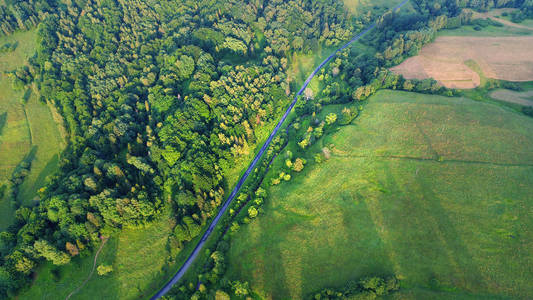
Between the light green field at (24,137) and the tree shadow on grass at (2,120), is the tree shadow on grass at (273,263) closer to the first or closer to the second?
the light green field at (24,137)

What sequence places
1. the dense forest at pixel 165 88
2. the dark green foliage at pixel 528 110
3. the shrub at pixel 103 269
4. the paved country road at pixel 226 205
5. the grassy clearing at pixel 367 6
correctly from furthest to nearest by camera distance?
the grassy clearing at pixel 367 6 → the dark green foliage at pixel 528 110 → the dense forest at pixel 165 88 → the paved country road at pixel 226 205 → the shrub at pixel 103 269

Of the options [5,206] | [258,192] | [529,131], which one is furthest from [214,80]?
[529,131]

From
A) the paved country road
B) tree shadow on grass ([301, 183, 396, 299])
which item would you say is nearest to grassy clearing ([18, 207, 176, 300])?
the paved country road

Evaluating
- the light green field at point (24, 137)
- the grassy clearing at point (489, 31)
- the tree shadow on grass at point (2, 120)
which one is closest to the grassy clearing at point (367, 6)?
the grassy clearing at point (489, 31)

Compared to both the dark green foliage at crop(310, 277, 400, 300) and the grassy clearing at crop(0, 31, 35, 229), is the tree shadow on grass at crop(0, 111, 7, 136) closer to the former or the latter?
the grassy clearing at crop(0, 31, 35, 229)

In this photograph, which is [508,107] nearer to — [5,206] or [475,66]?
[475,66]

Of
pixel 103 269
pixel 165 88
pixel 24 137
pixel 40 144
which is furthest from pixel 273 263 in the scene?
pixel 24 137
